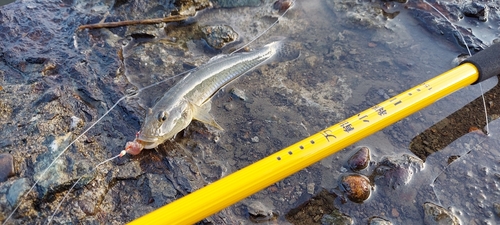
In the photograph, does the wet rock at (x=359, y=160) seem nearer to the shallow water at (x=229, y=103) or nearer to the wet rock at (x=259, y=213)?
the shallow water at (x=229, y=103)

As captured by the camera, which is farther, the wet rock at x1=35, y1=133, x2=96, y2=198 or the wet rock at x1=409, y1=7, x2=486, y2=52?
the wet rock at x1=409, y1=7, x2=486, y2=52

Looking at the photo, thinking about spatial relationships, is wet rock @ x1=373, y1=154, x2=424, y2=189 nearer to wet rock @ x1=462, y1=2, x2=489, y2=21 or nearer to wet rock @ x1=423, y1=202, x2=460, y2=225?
wet rock @ x1=423, y1=202, x2=460, y2=225

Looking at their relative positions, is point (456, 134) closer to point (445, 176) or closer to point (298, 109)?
point (445, 176)

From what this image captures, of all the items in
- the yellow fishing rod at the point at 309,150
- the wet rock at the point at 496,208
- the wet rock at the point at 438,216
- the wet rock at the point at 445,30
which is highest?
the yellow fishing rod at the point at 309,150

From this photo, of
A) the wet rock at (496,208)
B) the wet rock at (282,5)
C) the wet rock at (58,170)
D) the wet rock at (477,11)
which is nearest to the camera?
the wet rock at (58,170)

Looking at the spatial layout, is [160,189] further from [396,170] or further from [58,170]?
[396,170]

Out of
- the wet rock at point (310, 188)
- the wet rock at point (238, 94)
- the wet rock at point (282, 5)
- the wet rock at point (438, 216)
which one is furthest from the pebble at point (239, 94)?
the wet rock at point (438, 216)

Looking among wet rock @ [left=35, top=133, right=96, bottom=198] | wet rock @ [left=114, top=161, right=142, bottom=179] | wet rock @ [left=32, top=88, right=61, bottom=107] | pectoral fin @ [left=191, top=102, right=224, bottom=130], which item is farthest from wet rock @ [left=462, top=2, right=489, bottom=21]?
wet rock @ [left=32, top=88, right=61, bottom=107]

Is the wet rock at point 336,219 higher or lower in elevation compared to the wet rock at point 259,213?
lower
